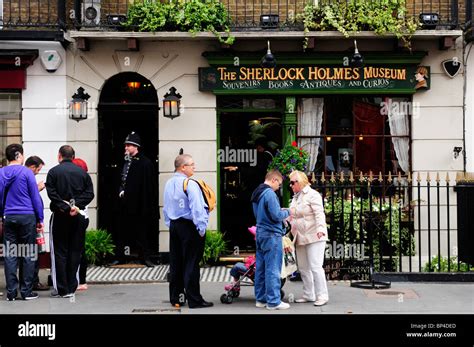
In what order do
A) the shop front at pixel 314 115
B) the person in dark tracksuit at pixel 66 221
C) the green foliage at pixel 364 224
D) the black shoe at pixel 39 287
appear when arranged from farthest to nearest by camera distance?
the shop front at pixel 314 115, the green foliage at pixel 364 224, the black shoe at pixel 39 287, the person in dark tracksuit at pixel 66 221

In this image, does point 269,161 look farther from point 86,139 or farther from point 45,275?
point 45,275

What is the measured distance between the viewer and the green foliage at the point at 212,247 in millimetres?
14211

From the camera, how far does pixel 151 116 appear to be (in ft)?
50.4

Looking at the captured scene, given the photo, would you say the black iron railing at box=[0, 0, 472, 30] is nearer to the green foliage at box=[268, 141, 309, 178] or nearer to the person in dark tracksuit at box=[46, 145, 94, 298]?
the green foliage at box=[268, 141, 309, 178]

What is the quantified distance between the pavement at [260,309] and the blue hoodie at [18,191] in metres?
1.29

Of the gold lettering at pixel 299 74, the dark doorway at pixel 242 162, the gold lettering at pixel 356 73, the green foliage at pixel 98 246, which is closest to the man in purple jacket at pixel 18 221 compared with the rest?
the green foliage at pixel 98 246

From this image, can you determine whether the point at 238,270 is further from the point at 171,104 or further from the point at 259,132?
the point at 259,132

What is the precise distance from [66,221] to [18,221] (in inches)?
25.5

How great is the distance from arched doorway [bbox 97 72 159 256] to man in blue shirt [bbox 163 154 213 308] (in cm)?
476

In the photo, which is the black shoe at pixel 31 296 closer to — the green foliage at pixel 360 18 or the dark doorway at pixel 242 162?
the dark doorway at pixel 242 162

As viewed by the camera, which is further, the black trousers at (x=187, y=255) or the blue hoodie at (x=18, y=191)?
the blue hoodie at (x=18, y=191)

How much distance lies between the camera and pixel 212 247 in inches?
563
